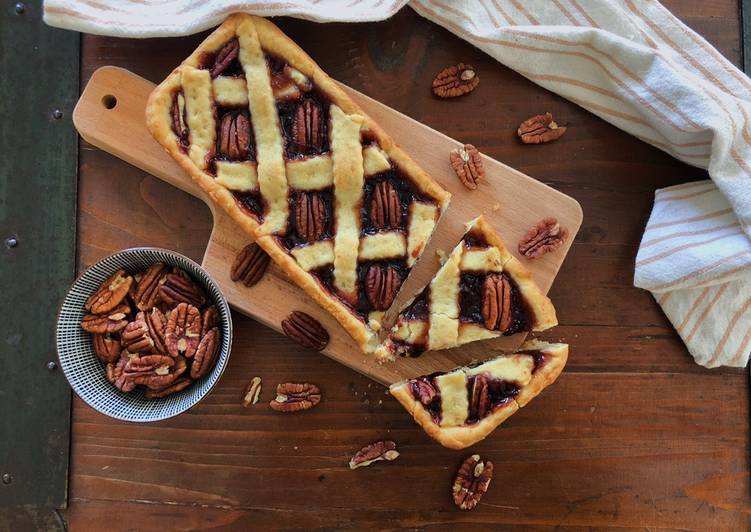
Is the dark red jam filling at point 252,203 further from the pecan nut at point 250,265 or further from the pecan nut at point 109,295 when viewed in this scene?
the pecan nut at point 109,295

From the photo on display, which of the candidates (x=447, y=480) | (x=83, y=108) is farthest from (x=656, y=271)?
(x=83, y=108)

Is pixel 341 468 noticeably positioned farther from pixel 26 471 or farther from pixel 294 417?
pixel 26 471

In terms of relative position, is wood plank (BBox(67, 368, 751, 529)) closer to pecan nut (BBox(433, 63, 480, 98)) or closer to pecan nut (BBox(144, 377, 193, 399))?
pecan nut (BBox(144, 377, 193, 399))

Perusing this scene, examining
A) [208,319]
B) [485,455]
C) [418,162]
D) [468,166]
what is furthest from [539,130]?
[208,319]

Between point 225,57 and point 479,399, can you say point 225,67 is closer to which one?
point 225,57

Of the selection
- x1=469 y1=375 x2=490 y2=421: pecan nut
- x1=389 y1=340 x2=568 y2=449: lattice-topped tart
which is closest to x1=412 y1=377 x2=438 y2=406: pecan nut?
x1=389 y1=340 x2=568 y2=449: lattice-topped tart
